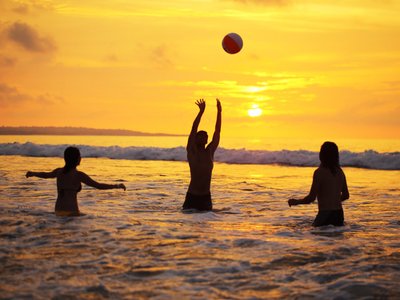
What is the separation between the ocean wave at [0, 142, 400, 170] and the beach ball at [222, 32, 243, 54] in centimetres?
1925

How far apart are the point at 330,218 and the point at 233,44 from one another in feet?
21.1

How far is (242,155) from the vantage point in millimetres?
38625

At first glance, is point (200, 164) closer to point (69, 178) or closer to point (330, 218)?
point (69, 178)

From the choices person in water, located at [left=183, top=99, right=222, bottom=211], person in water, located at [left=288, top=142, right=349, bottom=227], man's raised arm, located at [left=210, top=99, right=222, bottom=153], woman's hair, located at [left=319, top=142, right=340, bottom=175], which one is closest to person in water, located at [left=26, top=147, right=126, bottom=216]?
person in water, located at [left=183, top=99, right=222, bottom=211]

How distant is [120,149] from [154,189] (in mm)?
27605

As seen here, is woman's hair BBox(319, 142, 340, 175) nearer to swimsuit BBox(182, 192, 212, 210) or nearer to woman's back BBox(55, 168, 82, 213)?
swimsuit BBox(182, 192, 212, 210)

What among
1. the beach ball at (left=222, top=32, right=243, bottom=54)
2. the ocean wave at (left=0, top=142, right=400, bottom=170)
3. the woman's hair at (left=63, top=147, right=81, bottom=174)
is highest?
the beach ball at (left=222, top=32, right=243, bottom=54)

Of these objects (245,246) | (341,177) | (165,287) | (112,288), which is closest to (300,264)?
(245,246)

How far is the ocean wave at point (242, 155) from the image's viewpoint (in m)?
32.3

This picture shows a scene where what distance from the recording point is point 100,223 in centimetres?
993

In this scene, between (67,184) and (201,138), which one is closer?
Result: (67,184)

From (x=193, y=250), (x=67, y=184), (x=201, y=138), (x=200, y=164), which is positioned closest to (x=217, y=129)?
(x=201, y=138)

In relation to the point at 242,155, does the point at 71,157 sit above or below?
below

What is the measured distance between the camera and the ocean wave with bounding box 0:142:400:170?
3228 cm
